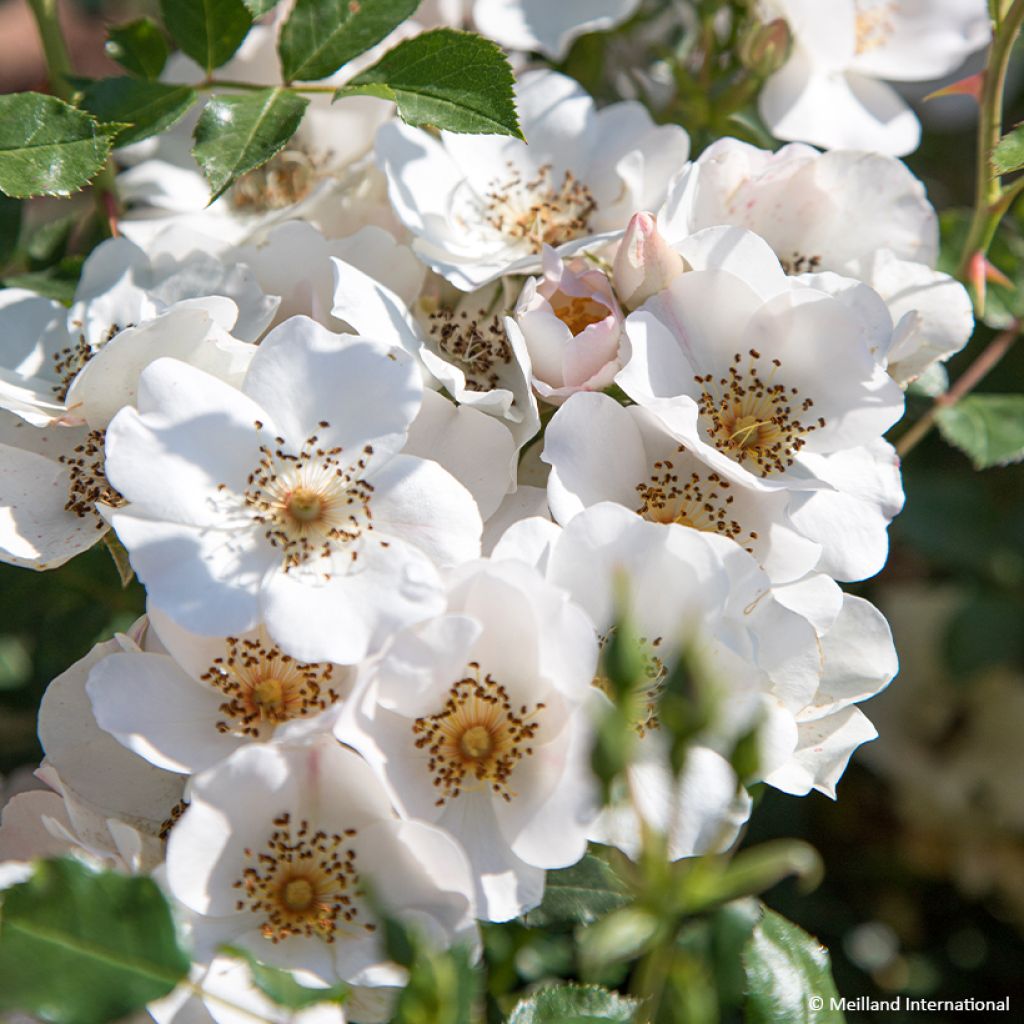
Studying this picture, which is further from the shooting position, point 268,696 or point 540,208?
point 540,208

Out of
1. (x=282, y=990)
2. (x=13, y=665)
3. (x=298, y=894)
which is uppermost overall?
(x=282, y=990)

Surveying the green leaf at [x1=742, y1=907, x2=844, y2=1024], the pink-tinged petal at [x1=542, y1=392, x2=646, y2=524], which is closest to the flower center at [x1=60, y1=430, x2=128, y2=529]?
the pink-tinged petal at [x1=542, y1=392, x2=646, y2=524]

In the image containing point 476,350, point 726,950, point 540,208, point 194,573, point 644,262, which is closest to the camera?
point 726,950

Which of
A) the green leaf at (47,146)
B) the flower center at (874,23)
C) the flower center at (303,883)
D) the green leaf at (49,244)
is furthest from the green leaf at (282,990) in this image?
the flower center at (874,23)

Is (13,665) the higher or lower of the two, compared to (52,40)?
lower

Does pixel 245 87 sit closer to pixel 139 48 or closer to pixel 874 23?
pixel 139 48

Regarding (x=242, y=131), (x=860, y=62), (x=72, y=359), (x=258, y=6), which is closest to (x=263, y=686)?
(x=72, y=359)

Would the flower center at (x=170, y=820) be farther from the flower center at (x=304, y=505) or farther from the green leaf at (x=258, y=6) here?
the green leaf at (x=258, y=6)

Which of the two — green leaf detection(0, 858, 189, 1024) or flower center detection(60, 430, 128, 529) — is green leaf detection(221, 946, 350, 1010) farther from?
flower center detection(60, 430, 128, 529)
